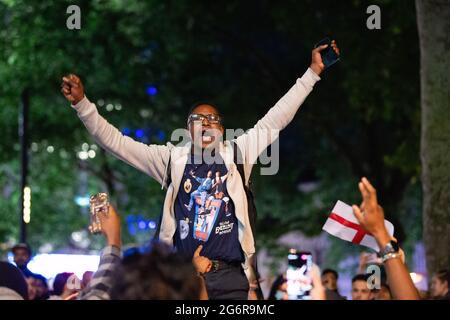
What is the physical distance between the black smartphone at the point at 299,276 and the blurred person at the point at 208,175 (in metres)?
0.69

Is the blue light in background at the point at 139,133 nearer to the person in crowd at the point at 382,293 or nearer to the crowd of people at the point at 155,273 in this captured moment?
the person in crowd at the point at 382,293

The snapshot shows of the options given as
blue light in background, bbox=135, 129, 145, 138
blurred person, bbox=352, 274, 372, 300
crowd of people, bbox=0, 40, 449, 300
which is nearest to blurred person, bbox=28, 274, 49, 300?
blurred person, bbox=352, 274, 372, 300

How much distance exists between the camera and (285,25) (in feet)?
74.1

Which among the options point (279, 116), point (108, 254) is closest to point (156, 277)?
point (108, 254)

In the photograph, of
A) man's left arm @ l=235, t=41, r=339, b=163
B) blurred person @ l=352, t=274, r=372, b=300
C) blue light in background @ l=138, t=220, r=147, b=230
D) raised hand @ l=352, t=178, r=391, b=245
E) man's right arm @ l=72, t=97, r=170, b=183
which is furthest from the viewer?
blue light in background @ l=138, t=220, r=147, b=230

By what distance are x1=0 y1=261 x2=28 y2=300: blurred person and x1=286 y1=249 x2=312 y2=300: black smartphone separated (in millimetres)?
1580

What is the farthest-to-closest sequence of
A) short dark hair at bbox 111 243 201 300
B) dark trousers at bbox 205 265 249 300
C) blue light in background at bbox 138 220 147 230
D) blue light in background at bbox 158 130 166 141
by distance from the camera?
blue light in background at bbox 138 220 147 230 < blue light in background at bbox 158 130 166 141 < dark trousers at bbox 205 265 249 300 < short dark hair at bbox 111 243 201 300

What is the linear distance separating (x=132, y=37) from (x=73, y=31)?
174 centimetres

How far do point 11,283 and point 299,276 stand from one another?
1.69m

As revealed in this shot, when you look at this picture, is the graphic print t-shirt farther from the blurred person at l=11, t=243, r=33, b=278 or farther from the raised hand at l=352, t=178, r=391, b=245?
the blurred person at l=11, t=243, r=33, b=278

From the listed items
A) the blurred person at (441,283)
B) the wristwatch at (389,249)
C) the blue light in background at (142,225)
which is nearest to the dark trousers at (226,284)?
the wristwatch at (389,249)

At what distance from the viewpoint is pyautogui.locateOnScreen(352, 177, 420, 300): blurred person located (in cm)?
419

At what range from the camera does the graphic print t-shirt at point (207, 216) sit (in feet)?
21.6

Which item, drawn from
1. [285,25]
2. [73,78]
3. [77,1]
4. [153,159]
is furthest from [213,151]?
[285,25]
